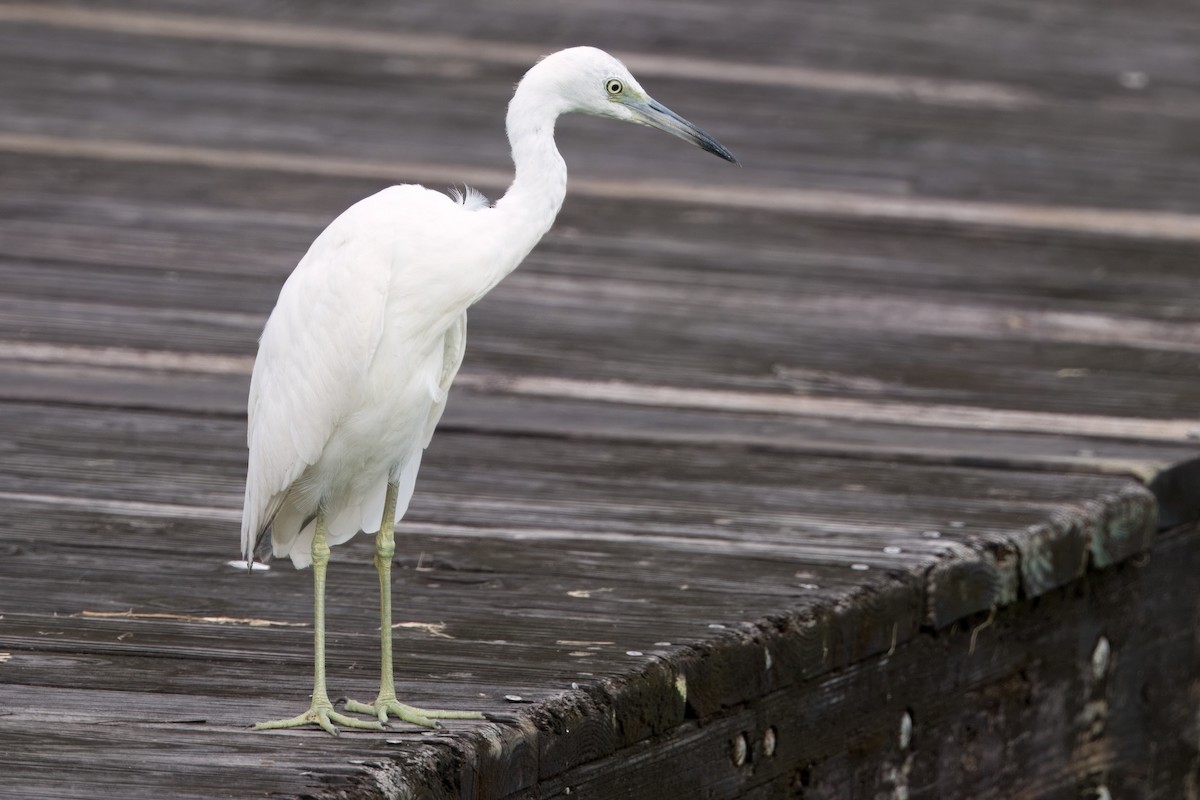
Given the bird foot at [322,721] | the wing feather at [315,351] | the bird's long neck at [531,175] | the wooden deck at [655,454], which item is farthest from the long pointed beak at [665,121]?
the bird foot at [322,721]

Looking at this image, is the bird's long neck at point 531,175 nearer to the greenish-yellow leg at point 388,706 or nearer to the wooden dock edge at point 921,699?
the greenish-yellow leg at point 388,706

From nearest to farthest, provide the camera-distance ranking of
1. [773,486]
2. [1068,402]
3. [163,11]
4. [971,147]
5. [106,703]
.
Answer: [106,703]
[773,486]
[1068,402]
[971,147]
[163,11]

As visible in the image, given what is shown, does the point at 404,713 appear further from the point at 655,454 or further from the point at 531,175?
the point at 655,454

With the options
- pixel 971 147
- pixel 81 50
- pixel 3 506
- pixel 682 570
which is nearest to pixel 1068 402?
pixel 682 570

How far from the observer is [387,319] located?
2670 mm

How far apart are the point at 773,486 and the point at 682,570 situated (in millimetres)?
569

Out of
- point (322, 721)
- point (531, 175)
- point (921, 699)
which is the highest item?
point (531, 175)

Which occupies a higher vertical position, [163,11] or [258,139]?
[163,11]

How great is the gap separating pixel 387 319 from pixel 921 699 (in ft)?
4.06

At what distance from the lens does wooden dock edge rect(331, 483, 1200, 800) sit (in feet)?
8.52

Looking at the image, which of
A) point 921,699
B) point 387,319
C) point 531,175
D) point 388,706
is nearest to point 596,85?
point 531,175

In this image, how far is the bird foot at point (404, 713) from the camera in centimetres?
250

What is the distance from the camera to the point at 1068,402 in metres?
4.42

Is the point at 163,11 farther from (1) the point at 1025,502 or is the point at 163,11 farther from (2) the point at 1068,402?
(1) the point at 1025,502
